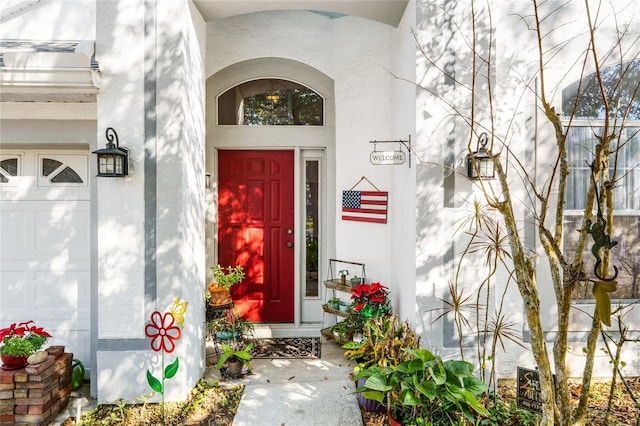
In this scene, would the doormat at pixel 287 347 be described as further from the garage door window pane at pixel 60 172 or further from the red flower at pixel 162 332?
the garage door window pane at pixel 60 172

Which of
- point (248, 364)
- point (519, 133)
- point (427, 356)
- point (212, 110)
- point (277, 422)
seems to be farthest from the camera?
point (212, 110)

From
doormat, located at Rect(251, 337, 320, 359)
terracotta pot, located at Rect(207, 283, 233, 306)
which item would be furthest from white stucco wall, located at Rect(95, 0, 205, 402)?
doormat, located at Rect(251, 337, 320, 359)

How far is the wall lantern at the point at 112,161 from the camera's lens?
299cm

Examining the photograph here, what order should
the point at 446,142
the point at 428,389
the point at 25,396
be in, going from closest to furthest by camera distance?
1. the point at 428,389
2. the point at 25,396
3. the point at 446,142

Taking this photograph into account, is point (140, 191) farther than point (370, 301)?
No

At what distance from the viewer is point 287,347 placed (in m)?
4.23

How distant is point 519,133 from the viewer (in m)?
3.32

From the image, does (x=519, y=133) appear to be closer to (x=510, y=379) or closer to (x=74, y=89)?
(x=510, y=379)

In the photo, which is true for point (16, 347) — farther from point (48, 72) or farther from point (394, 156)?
point (394, 156)

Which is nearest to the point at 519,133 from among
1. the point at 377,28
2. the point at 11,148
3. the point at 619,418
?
the point at 377,28

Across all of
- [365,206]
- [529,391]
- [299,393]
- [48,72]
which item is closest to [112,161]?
[48,72]

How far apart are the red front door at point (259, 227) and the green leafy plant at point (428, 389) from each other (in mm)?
2188

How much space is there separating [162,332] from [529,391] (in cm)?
275

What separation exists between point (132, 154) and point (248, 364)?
2.08 metres
